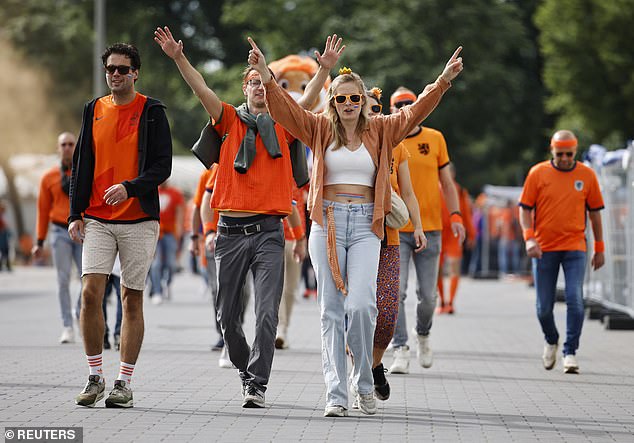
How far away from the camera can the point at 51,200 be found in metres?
12.3

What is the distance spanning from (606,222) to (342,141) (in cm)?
926

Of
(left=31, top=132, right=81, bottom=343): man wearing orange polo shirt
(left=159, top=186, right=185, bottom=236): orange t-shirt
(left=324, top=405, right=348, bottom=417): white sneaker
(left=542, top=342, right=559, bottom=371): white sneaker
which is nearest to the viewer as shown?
(left=324, top=405, right=348, bottom=417): white sneaker

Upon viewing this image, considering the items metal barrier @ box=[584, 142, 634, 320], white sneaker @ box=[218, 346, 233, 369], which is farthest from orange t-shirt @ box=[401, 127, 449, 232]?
metal barrier @ box=[584, 142, 634, 320]

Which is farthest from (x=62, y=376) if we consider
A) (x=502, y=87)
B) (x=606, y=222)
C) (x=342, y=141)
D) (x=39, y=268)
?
(x=502, y=87)

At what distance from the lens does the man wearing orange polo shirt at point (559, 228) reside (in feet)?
33.9

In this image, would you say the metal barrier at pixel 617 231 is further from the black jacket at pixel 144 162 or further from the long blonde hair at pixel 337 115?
the black jacket at pixel 144 162

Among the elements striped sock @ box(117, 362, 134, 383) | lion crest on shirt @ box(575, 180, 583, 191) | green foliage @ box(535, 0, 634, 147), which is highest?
green foliage @ box(535, 0, 634, 147)

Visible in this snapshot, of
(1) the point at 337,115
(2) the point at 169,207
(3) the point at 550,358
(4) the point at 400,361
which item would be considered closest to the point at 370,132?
(1) the point at 337,115

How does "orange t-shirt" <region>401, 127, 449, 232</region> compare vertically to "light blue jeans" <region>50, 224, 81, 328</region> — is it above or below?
above

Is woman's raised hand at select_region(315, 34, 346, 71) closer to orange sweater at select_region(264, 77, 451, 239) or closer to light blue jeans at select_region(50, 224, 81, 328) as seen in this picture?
orange sweater at select_region(264, 77, 451, 239)

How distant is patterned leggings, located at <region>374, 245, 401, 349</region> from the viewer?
7.88 m

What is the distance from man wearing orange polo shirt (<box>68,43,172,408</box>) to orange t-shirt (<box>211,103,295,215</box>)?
1.15ft

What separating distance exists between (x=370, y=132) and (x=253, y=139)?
0.72 m

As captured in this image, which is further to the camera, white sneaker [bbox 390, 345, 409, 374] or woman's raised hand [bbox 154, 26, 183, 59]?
white sneaker [bbox 390, 345, 409, 374]
